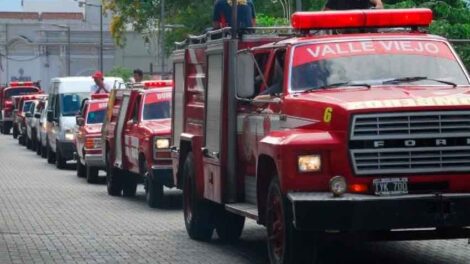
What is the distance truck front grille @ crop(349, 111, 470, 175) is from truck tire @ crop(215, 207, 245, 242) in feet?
16.6

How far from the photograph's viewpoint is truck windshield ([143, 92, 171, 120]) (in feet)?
78.2

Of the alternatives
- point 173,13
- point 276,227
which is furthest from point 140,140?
point 173,13

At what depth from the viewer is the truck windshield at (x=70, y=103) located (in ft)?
124

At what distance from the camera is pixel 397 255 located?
14.7 m

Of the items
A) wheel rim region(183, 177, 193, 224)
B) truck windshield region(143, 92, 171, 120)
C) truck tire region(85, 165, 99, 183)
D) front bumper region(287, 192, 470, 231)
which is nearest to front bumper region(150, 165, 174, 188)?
truck windshield region(143, 92, 171, 120)

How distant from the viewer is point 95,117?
32.3 meters

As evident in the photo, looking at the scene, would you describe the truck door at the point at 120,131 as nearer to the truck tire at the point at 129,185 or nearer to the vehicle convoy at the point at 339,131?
the truck tire at the point at 129,185

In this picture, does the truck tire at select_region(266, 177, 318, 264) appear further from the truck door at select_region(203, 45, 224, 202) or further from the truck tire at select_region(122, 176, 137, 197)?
the truck tire at select_region(122, 176, 137, 197)

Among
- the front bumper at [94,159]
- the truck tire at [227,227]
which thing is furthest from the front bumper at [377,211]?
the front bumper at [94,159]

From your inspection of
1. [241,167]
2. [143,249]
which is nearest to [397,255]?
[241,167]

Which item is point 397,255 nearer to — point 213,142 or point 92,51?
point 213,142

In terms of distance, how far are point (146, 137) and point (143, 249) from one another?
7.05 meters

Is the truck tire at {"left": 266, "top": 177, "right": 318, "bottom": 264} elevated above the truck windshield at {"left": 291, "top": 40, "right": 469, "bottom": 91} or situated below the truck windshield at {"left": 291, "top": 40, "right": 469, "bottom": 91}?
below

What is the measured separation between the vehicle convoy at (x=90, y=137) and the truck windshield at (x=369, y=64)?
1672 centimetres
